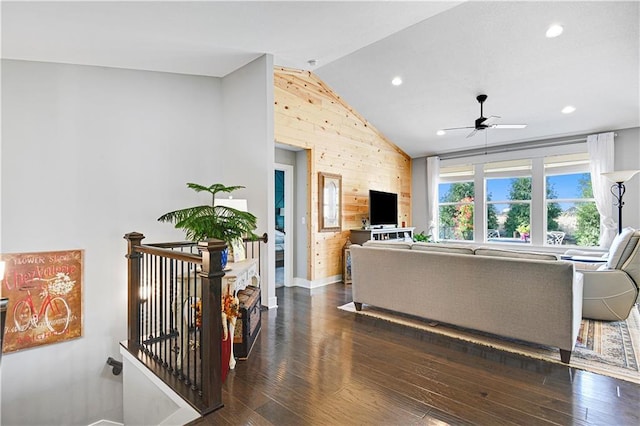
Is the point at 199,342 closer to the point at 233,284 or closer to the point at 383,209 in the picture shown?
the point at 233,284

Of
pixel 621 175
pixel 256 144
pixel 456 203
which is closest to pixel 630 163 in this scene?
pixel 621 175

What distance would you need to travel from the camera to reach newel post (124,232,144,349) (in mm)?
2812

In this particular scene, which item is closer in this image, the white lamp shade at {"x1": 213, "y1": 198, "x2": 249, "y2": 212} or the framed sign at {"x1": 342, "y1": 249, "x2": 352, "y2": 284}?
the white lamp shade at {"x1": 213, "y1": 198, "x2": 249, "y2": 212}

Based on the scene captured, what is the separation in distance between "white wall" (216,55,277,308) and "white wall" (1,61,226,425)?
61cm

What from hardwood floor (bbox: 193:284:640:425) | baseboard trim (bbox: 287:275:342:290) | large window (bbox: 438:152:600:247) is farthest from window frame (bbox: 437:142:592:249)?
hardwood floor (bbox: 193:284:640:425)

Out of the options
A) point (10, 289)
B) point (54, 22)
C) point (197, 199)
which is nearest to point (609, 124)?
point (197, 199)

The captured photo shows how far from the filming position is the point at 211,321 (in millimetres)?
1991

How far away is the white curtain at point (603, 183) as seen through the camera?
555 centimetres

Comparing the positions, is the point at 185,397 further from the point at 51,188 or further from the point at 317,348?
the point at 51,188

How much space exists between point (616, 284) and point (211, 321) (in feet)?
13.3

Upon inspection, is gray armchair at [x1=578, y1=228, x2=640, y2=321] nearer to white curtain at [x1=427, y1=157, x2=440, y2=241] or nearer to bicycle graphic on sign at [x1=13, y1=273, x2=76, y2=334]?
white curtain at [x1=427, y1=157, x2=440, y2=241]

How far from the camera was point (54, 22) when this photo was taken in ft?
8.89

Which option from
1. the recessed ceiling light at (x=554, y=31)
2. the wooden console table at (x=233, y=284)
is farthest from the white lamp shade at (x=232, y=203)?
the recessed ceiling light at (x=554, y=31)

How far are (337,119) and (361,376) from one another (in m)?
4.51
